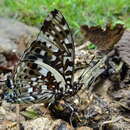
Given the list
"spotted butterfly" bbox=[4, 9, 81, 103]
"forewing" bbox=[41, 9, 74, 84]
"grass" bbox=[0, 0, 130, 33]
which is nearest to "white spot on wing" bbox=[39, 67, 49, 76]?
"spotted butterfly" bbox=[4, 9, 81, 103]

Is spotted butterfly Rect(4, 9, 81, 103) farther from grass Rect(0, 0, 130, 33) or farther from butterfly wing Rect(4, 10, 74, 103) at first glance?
grass Rect(0, 0, 130, 33)

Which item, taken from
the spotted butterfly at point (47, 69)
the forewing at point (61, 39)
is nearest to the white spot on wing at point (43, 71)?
the spotted butterfly at point (47, 69)

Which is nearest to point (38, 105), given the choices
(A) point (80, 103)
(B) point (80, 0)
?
(A) point (80, 103)

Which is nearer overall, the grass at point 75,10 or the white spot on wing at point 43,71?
the white spot on wing at point 43,71

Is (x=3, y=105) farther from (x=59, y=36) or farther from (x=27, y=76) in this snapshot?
(x=59, y=36)

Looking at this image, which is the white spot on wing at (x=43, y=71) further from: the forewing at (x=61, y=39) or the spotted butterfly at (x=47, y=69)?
the forewing at (x=61, y=39)

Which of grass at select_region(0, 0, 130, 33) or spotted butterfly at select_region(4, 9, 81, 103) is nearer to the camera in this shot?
spotted butterfly at select_region(4, 9, 81, 103)
